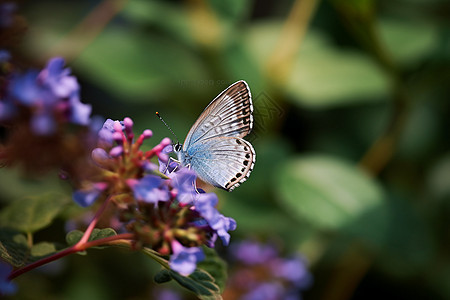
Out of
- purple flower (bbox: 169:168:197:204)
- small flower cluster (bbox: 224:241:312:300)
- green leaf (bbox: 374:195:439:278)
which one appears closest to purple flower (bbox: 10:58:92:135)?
purple flower (bbox: 169:168:197:204)

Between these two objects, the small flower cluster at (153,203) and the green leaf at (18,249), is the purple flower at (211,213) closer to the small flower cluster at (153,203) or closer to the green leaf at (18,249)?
the small flower cluster at (153,203)

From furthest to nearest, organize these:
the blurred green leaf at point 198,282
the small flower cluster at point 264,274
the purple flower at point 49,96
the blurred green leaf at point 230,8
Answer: the blurred green leaf at point 230,8
the small flower cluster at point 264,274
the blurred green leaf at point 198,282
the purple flower at point 49,96

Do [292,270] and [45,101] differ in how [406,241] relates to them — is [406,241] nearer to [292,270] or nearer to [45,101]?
[292,270]

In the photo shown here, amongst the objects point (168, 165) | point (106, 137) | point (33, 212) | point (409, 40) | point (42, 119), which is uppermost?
point (409, 40)

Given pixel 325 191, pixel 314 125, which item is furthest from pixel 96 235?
pixel 314 125

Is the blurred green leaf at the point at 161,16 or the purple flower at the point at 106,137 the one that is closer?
the purple flower at the point at 106,137

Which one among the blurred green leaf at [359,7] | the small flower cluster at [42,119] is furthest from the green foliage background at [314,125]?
the small flower cluster at [42,119]

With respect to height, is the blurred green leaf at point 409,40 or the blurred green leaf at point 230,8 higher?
the blurred green leaf at point 409,40
